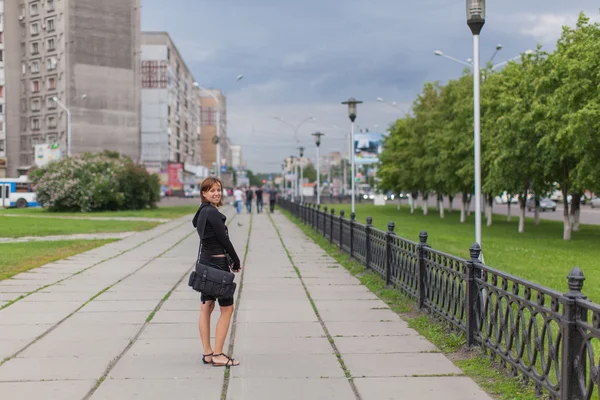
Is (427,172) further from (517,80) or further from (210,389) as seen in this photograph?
(210,389)

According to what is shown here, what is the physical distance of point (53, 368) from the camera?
629 cm

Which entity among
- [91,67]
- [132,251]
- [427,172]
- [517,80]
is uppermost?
[91,67]

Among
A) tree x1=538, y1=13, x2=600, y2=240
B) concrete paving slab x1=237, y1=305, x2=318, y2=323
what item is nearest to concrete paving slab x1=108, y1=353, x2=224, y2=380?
concrete paving slab x1=237, y1=305, x2=318, y2=323

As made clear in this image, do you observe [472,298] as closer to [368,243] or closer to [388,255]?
[388,255]

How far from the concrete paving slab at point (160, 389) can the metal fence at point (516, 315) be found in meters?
2.39

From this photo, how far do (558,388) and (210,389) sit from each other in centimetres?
257

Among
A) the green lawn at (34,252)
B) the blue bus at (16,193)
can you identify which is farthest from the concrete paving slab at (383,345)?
the blue bus at (16,193)

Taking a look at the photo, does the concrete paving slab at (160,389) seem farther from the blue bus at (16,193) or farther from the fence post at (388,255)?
the blue bus at (16,193)

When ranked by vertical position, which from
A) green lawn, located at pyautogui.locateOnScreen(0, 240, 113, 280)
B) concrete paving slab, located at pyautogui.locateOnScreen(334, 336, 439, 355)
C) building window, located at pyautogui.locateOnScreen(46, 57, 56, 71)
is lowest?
green lawn, located at pyautogui.locateOnScreen(0, 240, 113, 280)

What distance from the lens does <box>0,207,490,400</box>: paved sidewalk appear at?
18.5 ft

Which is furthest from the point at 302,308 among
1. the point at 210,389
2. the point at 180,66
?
the point at 180,66

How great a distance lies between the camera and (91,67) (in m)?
79.3

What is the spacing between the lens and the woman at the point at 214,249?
6191 millimetres

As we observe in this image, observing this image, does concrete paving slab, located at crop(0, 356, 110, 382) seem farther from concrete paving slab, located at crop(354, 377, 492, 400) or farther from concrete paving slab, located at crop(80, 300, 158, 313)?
concrete paving slab, located at crop(80, 300, 158, 313)
